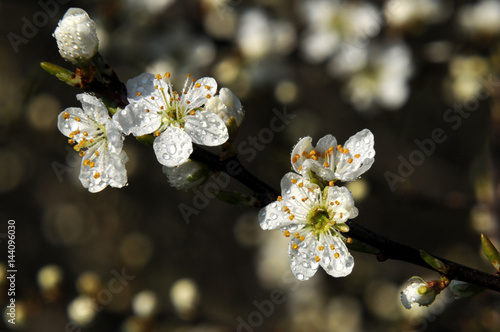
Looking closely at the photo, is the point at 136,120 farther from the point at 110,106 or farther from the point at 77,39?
the point at 77,39

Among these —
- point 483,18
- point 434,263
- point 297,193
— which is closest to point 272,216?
point 297,193

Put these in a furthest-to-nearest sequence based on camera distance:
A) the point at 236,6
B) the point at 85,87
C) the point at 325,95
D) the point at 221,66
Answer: the point at 325,95, the point at 236,6, the point at 221,66, the point at 85,87

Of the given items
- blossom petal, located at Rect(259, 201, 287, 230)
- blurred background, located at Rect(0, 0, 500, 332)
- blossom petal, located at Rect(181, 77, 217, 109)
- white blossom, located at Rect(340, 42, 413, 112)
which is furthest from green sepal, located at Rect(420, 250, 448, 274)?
white blossom, located at Rect(340, 42, 413, 112)

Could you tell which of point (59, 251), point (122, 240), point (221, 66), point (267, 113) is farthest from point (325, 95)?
point (59, 251)

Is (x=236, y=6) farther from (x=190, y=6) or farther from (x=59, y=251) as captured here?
(x=59, y=251)

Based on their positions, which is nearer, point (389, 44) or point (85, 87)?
point (85, 87)
